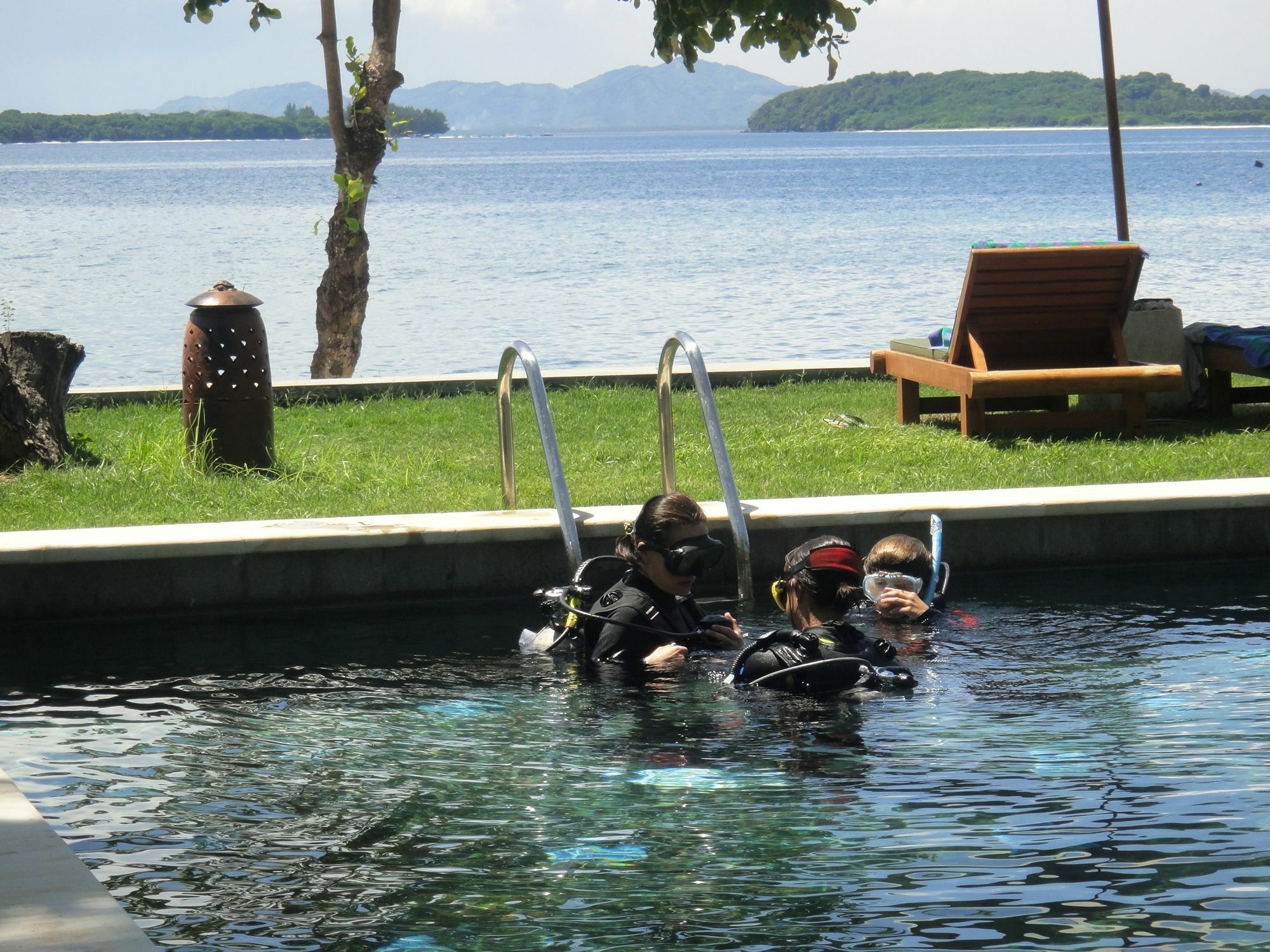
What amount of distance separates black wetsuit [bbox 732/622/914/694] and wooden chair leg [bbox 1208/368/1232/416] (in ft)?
21.7

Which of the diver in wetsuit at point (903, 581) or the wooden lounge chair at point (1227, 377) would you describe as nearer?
the diver in wetsuit at point (903, 581)

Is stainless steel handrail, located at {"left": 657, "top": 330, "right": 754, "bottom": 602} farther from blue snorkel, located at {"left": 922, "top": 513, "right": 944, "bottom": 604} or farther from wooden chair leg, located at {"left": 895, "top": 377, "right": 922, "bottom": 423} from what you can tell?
wooden chair leg, located at {"left": 895, "top": 377, "right": 922, "bottom": 423}

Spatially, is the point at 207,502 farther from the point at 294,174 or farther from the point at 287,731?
the point at 294,174

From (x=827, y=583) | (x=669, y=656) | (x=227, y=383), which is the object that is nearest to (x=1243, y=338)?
(x=827, y=583)

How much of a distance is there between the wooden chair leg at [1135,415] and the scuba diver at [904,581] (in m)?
4.39

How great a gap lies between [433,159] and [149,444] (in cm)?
18892

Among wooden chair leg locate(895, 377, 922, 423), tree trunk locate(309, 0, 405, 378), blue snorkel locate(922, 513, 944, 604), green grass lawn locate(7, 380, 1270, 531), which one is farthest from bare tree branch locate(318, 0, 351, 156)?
blue snorkel locate(922, 513, 944, 604)

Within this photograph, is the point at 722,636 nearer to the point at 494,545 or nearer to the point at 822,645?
the point at 822,645

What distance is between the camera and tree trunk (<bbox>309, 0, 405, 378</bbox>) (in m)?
14.8

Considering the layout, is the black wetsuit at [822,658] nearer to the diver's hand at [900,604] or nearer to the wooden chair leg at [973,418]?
the diver's hand at [900,604]

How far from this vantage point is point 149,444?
10.1 metres

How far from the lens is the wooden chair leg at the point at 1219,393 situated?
1146cm

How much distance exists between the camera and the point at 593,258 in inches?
1858

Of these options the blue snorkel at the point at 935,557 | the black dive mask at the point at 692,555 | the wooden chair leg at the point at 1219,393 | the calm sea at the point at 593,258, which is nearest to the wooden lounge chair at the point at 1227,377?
the wooden chair leg at the point at 1219,393
